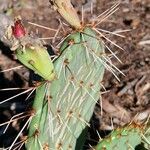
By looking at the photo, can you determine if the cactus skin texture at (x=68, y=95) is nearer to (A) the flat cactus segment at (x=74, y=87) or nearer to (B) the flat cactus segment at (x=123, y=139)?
(A) the flat cactus segment at (x=74, y=87)

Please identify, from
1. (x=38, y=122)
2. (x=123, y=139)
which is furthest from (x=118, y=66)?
(x=38, y=122)

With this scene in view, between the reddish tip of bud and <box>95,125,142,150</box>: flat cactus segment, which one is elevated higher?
the reddish tip of bud

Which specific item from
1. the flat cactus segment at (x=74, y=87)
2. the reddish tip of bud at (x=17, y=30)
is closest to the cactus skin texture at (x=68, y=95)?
the flat cactus segment at (x=74, y=87)

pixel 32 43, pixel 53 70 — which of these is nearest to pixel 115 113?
pixel 53 70

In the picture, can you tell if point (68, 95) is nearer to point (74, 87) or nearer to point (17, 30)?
point (74, 87)

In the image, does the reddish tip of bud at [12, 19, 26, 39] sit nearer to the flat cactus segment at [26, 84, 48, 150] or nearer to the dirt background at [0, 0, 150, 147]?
the flat cactus segment at [26, 84, 48, 150]

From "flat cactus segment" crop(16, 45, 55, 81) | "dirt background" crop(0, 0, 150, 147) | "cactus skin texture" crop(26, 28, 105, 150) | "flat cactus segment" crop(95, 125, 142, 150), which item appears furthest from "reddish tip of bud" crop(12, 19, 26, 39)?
"dirt background" crop(0, 0, 150, 147)

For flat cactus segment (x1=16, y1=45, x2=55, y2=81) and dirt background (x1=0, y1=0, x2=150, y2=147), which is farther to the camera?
dirt background (x1=0, y1=0, x2=150, y2=147)

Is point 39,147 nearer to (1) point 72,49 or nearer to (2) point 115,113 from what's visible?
(1) point 72,49
